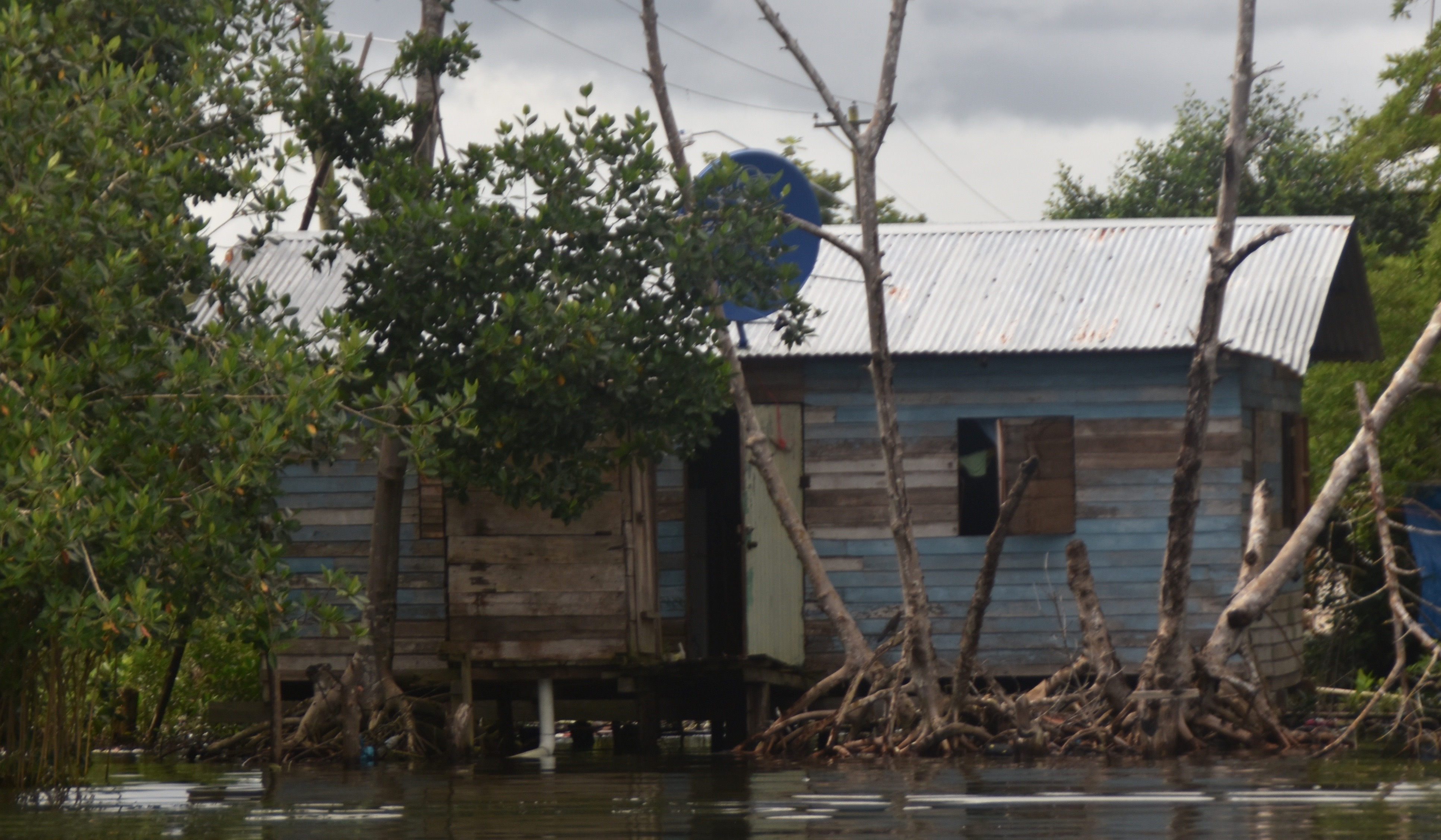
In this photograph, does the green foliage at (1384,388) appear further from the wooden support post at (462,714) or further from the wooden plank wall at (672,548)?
the wooden support post at (462,714)

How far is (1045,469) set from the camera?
1472cm

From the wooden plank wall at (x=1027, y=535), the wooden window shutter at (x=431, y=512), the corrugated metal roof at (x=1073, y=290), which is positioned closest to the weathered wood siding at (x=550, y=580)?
the wooden window shutter at (x=431, y=512)

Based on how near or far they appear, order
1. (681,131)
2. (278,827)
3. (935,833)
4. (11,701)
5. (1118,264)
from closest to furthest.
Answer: (935,833), (278,827), (11,701), (681,131), (1118,264)

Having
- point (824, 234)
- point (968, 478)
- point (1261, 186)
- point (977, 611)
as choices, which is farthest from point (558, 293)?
point (1261, 186)

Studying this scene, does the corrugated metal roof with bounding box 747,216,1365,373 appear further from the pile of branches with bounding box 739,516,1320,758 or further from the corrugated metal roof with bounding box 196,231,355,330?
the corrugated metal roof with bounding box 196,231,355,330

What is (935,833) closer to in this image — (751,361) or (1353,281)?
(751,361)

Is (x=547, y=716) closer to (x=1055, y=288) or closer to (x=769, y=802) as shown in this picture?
(x=769, y=802)

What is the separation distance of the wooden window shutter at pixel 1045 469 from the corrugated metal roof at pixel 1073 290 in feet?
2.50

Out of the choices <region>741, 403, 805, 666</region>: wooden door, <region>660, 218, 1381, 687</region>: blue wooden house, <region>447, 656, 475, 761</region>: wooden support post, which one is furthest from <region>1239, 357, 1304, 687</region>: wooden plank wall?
<region>447, 656, 475, 761</region>: wooden support post

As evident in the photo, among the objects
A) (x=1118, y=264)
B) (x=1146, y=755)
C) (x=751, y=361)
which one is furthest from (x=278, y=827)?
(x=1118, y=264)

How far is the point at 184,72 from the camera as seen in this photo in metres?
10.3

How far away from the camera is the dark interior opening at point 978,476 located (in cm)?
1509

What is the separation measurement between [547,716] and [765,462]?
279 cm

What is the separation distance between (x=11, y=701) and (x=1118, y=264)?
10312 millimetres
